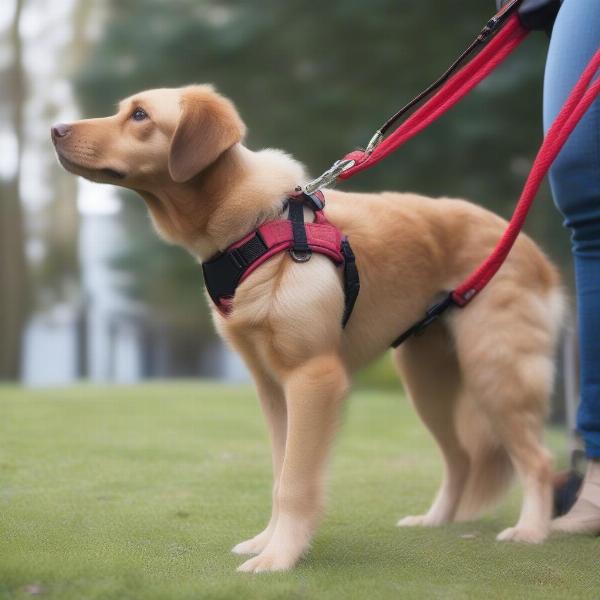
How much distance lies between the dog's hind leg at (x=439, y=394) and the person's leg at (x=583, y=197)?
1.40 feet

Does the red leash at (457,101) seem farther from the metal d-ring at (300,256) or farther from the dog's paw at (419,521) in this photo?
the dog's paw at (419,521)

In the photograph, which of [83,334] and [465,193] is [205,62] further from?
[83,334]

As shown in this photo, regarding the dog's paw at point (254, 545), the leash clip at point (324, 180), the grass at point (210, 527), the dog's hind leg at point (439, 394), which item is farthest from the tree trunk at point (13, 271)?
the dog's paw at point (254, 545)

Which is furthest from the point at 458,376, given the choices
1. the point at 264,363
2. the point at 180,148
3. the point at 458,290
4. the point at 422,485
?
the point at 180,148

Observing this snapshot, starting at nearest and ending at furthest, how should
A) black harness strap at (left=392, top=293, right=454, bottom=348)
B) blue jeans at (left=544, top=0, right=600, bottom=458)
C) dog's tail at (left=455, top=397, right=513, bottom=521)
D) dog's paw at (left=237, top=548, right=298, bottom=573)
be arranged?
dog's paw at (left=237, top=548, right=298, bottom=573)
blue jeans at (left=544, top=0, right=600, bottom=458)
black harness strap at (left=392, top=293, right=454, bottom=348)
dog's tail at (left=455, top=397, right=513, bottom=521)

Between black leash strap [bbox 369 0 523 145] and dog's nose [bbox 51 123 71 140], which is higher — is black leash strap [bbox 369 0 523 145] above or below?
above

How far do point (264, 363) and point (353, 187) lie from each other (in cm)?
489

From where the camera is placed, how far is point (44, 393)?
24.1 ft

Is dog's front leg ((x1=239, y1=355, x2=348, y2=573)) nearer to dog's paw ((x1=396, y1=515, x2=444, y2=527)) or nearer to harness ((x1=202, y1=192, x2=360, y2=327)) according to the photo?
harness ((x1=202, y1=192, x2=360, y2=327))

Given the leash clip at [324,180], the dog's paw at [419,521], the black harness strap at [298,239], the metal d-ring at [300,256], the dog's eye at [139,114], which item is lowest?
the dog's paw at [419,521]

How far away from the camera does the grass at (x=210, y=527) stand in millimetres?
2115

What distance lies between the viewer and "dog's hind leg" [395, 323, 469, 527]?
10.8ft

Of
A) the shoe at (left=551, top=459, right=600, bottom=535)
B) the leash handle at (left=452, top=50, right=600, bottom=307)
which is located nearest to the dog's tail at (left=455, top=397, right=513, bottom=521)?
the shoe at (left=551, top=459, right=600, bottom=535)

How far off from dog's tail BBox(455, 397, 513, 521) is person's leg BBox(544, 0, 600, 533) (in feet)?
0.92
